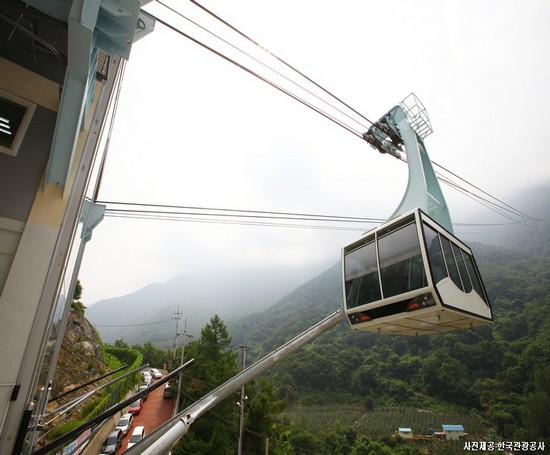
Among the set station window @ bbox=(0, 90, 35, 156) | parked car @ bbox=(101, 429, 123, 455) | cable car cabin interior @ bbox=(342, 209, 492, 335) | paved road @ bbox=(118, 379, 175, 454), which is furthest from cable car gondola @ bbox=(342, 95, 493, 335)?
paved road @ bbox=(118, 379, 175, 454)

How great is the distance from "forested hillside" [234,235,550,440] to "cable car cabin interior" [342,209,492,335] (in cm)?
5647

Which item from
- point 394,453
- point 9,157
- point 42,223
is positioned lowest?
point 394,453

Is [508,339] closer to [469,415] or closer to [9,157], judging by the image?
[469,415]

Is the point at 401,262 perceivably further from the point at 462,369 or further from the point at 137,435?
the point at 462,369

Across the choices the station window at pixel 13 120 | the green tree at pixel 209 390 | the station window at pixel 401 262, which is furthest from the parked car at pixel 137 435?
the station window at pixel 13 120

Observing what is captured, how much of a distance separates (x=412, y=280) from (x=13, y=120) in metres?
6.62

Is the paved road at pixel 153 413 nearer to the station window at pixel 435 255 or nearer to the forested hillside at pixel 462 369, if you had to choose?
the station window at pixel 435 255

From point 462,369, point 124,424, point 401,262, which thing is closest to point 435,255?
point 401,262

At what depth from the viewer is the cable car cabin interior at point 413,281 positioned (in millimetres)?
5266

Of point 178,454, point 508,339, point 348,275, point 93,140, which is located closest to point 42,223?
point 93,140

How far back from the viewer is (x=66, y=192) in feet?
10.8

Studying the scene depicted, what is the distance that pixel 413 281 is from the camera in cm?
541

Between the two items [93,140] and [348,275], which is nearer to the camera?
[93,140]

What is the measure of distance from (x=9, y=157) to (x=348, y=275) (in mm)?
6643
